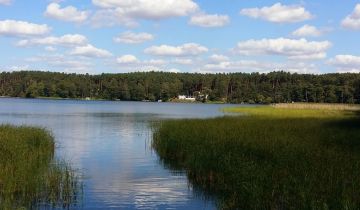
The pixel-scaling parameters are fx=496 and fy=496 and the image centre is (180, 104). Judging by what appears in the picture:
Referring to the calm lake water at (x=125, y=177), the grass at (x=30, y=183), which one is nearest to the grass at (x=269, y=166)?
the calm lake water at (x=125, y=177)

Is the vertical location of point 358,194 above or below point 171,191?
above

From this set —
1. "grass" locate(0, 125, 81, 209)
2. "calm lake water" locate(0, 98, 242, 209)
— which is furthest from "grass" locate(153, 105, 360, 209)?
"grass" locate(0, 125, 81, 209)

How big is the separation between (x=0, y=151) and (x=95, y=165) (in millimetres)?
5709

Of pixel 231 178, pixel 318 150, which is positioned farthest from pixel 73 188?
pixel 318 150

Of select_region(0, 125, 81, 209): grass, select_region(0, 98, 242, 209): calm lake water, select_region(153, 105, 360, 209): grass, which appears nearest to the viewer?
select_region(153, 105, 360, 209): grass

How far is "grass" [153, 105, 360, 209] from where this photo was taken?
1422cm

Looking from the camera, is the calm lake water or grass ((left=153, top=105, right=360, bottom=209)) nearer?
grass ((left=153, top=105, right=360, bottom=209))

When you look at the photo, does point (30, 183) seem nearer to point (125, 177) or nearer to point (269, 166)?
point (125, 177)

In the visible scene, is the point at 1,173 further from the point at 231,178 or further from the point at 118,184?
the point at 231,178

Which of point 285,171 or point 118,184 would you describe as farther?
point 118,184

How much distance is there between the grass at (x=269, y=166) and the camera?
14219mm

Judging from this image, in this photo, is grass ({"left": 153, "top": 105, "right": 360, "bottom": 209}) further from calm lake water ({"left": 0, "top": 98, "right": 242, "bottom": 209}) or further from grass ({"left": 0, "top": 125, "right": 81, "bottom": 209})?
grass ({"left": 0, "top": 125, "right": 81, "bottom": 209})

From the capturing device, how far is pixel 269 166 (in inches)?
699

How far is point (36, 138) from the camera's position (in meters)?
27.9
